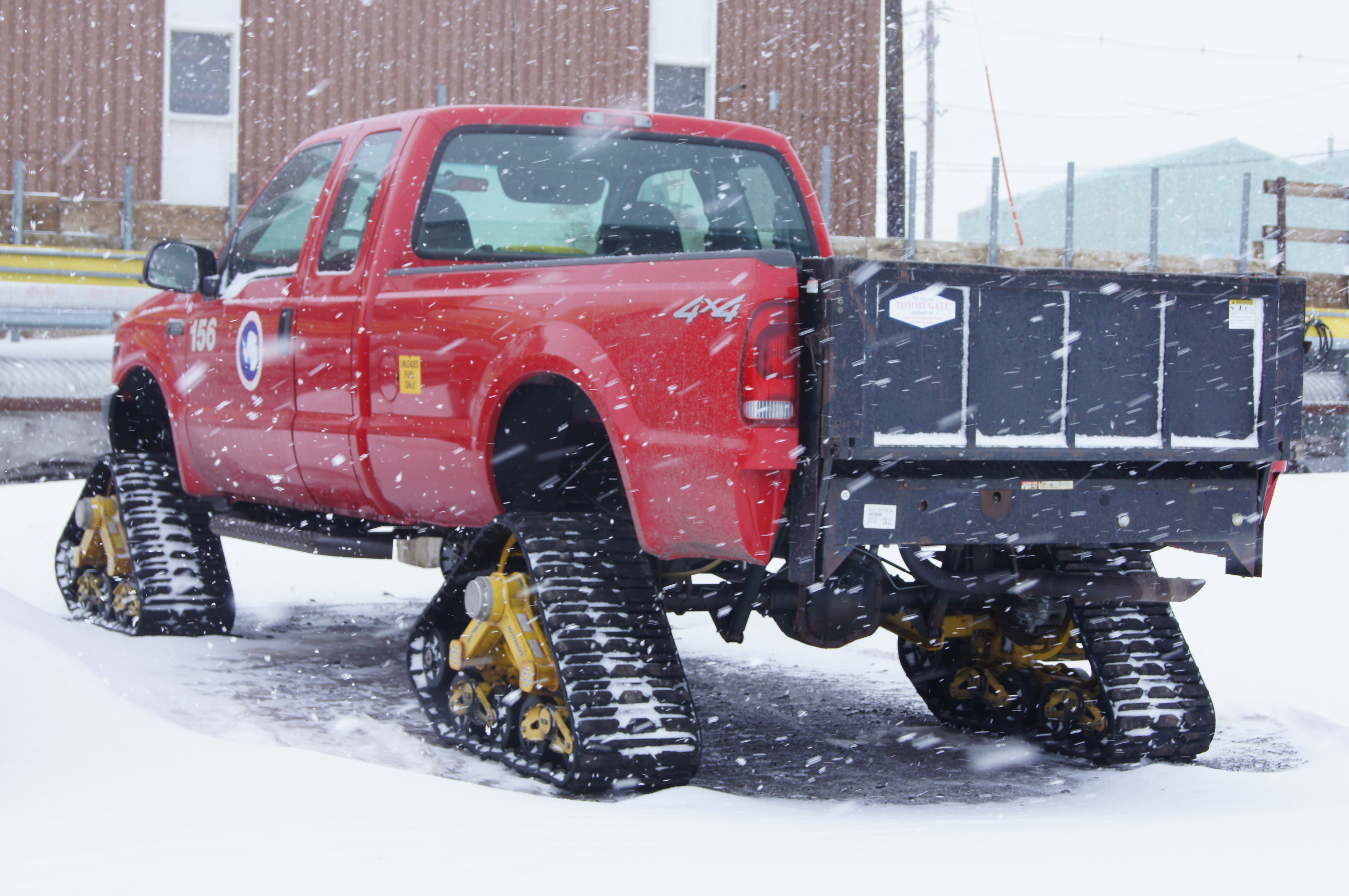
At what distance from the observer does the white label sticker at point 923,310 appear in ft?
13.3

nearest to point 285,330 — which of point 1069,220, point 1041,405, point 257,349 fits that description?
point 257,349

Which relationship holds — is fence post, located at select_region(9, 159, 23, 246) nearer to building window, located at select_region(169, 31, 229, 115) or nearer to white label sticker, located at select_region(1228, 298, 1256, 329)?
building window, located at select_region(169, 31, 229, 115)

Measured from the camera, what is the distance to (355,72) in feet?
61.5

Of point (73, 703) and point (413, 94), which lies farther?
point (413, 94)

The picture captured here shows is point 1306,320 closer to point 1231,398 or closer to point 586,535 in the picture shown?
point 1231,398

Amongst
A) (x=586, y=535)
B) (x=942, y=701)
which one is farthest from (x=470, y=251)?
(x=942, y=701)

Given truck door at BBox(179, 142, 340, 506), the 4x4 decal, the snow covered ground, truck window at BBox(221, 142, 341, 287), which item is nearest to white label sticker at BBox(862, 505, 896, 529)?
the 4x4 decal

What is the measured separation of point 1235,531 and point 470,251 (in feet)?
9.42

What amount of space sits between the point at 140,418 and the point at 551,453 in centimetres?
345

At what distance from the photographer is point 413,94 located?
62.1 ft

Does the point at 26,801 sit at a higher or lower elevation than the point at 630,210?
lower

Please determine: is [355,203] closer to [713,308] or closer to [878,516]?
[713,308]

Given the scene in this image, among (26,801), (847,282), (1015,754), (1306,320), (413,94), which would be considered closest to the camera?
(26,801)

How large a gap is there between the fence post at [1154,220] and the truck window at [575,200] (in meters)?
10.4
